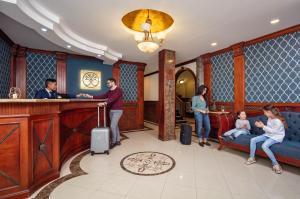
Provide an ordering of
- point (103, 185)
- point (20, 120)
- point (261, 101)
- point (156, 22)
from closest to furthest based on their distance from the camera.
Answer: point (20, 120), point (103, 185), point (156, 22), point (261, 101)

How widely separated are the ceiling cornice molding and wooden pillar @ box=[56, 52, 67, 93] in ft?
4.19

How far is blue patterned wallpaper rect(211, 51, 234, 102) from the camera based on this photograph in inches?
182

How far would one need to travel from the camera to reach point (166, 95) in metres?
4.80

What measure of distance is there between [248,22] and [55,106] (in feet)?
12.6

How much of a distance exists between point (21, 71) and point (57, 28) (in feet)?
8.26

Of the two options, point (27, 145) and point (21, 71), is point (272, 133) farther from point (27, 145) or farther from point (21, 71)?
point (21, 71)

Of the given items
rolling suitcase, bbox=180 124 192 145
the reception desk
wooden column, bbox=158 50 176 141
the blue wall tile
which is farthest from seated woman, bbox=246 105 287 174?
the blue wall tile

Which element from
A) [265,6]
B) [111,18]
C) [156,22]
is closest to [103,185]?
[111,18]

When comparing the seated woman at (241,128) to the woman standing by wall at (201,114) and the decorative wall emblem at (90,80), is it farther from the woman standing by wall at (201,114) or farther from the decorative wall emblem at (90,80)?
the decorative wall emblem at (90,80)

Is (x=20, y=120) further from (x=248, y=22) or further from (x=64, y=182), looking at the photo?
(x=248, y=22)

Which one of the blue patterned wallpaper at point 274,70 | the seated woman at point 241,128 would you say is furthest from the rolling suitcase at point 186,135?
the blue patterned wallpaper at point 274,70

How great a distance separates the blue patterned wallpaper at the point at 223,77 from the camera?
15.1 feet

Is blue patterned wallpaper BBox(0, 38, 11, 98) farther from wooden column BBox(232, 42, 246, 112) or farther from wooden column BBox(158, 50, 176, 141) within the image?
wooden column BBox(232, 42, 246, 112)

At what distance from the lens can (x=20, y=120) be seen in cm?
188
